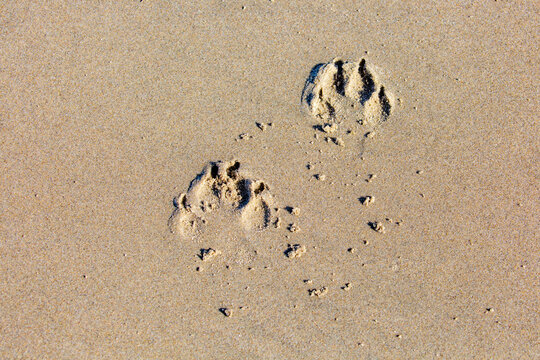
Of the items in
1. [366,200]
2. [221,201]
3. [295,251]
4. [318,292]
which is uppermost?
[366,200]

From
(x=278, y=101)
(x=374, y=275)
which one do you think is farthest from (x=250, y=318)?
(x=278, y=101)

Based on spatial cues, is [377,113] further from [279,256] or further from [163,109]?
[163,109]

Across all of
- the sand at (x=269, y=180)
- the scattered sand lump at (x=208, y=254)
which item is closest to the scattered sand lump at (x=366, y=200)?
the sand at (x=269, y=180)

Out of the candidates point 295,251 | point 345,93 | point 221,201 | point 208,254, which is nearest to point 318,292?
point 295,251

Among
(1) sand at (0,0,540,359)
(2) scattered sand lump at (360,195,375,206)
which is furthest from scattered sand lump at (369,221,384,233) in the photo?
(2) scattered sand lump at (360,195,375,206)

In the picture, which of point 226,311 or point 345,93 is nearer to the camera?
point 226,311

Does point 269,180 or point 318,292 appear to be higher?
point 269,180

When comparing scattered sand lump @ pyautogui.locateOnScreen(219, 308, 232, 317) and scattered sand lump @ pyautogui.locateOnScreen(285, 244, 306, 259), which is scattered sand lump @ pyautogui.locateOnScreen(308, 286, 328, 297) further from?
scattered sand lump @ pyautogui.locateOnScreen(219, 308, 232, 317)

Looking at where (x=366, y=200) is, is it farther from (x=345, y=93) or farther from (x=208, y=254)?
(x=208, y=254)

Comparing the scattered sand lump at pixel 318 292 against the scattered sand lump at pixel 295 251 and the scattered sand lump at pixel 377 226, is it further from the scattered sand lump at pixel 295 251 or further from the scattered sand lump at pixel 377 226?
the scattered sand lump at pixel 377 226
